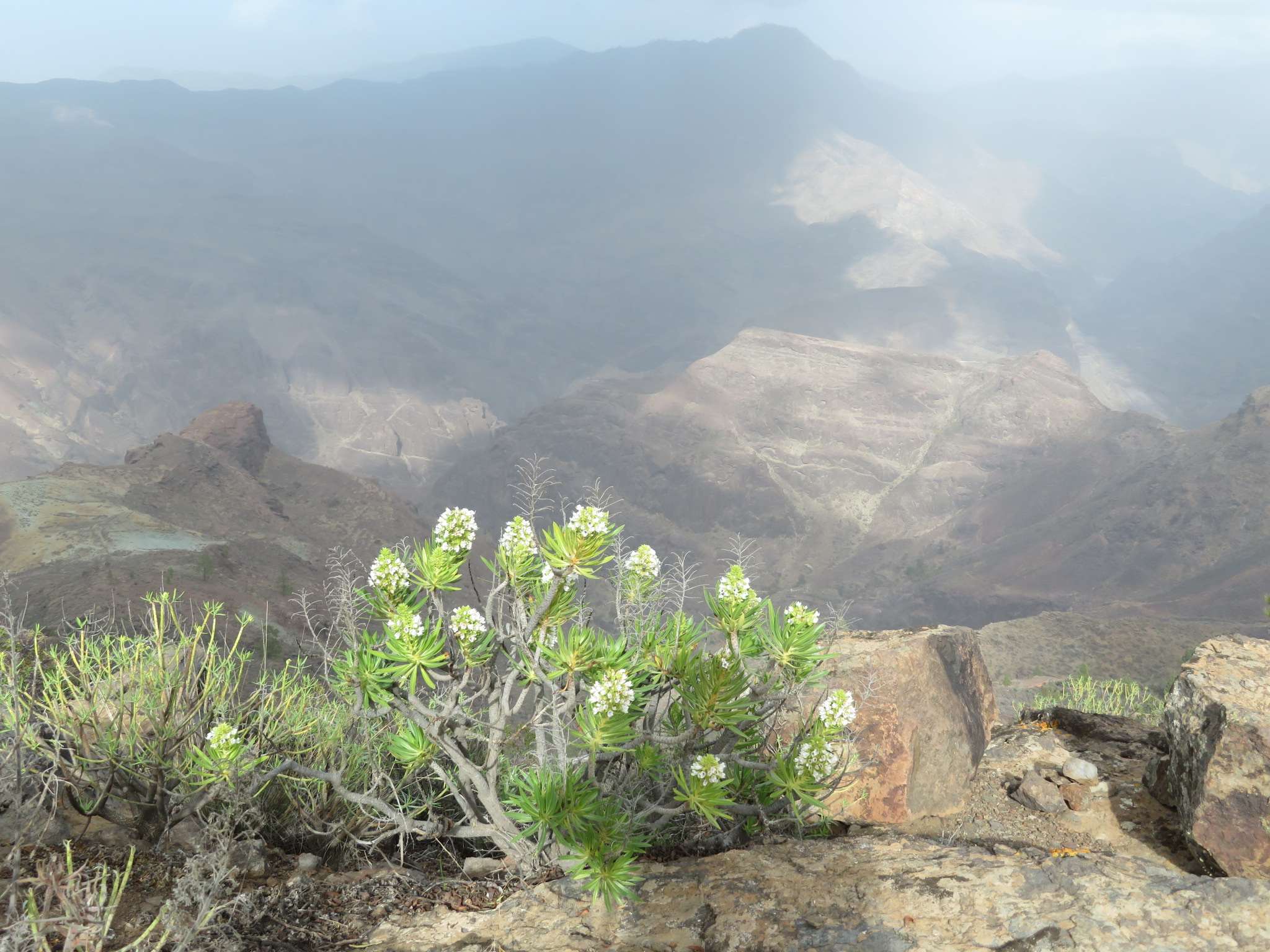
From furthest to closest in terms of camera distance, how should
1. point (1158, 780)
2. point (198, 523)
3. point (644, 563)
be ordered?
point (198, 523) < point (1158, 780) < point (644, 563)

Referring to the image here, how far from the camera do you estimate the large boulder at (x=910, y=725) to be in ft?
13.3

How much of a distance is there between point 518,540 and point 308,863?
6.30 feet

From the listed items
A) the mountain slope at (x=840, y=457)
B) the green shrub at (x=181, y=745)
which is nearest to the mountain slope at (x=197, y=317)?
the mountain slope at (x=840, y=457)

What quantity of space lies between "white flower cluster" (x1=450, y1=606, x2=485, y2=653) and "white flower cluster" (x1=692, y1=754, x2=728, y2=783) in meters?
0.96

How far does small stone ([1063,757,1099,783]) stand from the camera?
3.96 m

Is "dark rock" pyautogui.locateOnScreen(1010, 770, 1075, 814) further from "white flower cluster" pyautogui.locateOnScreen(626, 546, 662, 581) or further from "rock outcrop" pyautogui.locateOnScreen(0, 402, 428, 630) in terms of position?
"rock outcrop" pyautogui.locateOnScreen(0, 402, 428, 630)

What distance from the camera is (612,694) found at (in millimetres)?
2416

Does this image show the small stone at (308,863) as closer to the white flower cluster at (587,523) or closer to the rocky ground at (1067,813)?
the white flower cluster at (587,523)

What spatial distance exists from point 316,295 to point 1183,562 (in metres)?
116

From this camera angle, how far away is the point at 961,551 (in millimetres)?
56094

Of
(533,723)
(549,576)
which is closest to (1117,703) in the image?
(533,723)

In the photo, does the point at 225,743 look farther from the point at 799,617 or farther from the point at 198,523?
the point at 198,523

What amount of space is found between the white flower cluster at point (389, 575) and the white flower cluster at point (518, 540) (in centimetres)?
39

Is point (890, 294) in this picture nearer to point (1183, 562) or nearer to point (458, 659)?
point (1183, 562)
